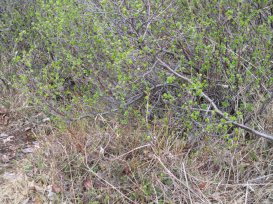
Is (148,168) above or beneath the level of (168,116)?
beneath

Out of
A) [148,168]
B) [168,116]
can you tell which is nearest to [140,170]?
[148,168]

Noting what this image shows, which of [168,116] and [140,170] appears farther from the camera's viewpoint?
[168,116]

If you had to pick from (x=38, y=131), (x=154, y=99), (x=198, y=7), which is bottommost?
(x=38, y=131)

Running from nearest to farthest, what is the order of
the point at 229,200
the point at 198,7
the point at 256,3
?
1. the point at 229,200
2. the point at 256,3
3. the point at 198,7

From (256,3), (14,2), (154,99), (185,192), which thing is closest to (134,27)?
(154,99)

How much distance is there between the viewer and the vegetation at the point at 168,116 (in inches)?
128

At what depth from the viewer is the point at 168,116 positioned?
3.66m

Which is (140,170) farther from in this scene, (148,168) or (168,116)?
(168,116)

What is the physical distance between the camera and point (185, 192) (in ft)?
10.4

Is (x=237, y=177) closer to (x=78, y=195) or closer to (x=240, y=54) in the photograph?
(x=240, y=54)

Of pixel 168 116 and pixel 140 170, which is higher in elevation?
pixel 168 116

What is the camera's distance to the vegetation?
10.7 feet

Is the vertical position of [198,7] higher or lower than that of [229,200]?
higher

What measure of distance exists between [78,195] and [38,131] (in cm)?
144
